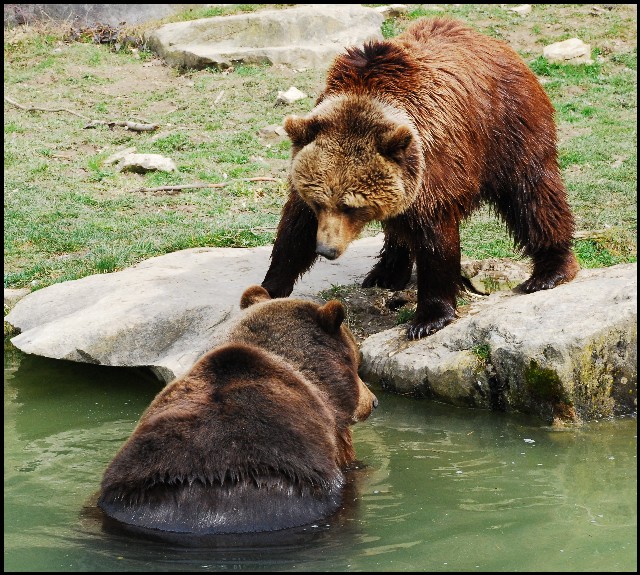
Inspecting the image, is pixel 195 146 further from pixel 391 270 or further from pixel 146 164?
pixel 391 270

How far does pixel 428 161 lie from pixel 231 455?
345 centimetres

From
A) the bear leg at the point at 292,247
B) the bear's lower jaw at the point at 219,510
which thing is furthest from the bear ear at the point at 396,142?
the bear's lower jaw at the point at 219,510

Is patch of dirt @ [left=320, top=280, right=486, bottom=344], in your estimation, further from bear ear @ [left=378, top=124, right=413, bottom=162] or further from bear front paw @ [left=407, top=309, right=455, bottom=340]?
bear ear @ [left=378, top=124, right=413, bottom=162]

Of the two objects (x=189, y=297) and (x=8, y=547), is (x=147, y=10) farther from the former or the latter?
(x=8, y=547)

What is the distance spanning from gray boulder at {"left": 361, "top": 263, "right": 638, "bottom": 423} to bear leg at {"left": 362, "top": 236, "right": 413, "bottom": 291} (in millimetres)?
1494

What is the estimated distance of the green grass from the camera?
426 inches

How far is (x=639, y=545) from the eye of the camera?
15.0ft

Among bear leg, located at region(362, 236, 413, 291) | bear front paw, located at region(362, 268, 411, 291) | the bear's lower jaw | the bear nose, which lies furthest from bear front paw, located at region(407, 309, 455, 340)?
the bear's lower jaw

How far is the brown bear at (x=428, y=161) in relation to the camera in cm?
688

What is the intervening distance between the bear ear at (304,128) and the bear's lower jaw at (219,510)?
3.22 metres

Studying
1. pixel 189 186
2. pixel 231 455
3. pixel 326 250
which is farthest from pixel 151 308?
pixel 189 186

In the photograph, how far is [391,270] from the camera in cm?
897

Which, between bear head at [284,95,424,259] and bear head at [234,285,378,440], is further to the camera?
bear head at [284,95,424,259]

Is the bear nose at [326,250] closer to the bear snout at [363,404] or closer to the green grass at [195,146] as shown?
the bear snout at [363,404]
